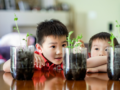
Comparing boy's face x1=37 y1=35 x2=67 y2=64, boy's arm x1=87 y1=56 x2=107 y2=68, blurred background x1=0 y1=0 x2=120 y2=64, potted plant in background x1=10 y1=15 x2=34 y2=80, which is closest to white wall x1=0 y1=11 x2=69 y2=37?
blurred background x1=0 y1=0 x2=120 y2=64

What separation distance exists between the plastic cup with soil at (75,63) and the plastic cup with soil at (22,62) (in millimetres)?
137

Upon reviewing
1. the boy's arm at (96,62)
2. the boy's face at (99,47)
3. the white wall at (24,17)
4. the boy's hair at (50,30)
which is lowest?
the boy's arm at (96,62)

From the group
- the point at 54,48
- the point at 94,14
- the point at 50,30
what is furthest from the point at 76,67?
the point at 94,14

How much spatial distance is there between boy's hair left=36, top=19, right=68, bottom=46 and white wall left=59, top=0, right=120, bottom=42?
2723mm

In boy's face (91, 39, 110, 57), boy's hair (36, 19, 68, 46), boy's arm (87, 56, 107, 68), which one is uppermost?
boy's hair (36, 19, 68, 46)

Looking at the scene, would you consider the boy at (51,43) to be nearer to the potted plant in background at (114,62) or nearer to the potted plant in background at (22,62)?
the potted plant in background at (22,62)

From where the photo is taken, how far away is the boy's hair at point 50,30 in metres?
1.26

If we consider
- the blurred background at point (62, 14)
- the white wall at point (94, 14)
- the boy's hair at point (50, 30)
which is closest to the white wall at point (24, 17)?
the blurred background at point (62, 14)

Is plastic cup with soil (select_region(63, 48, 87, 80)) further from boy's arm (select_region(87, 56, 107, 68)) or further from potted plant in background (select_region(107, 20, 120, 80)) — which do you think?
boy's arm (select_region(87, 56, 107, 68))

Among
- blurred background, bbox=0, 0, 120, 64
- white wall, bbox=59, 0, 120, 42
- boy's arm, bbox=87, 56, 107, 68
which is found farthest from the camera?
blurred background, bbox=0, 0, 120, 64

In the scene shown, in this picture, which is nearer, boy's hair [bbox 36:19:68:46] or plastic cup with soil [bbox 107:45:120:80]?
plastic cup with soil [bbox 107:45:120:80]

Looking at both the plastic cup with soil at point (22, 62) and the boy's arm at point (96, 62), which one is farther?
the boy's arm at point (96, 62)

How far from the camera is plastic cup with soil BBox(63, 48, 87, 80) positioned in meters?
0.72

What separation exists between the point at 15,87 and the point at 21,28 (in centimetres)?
390
